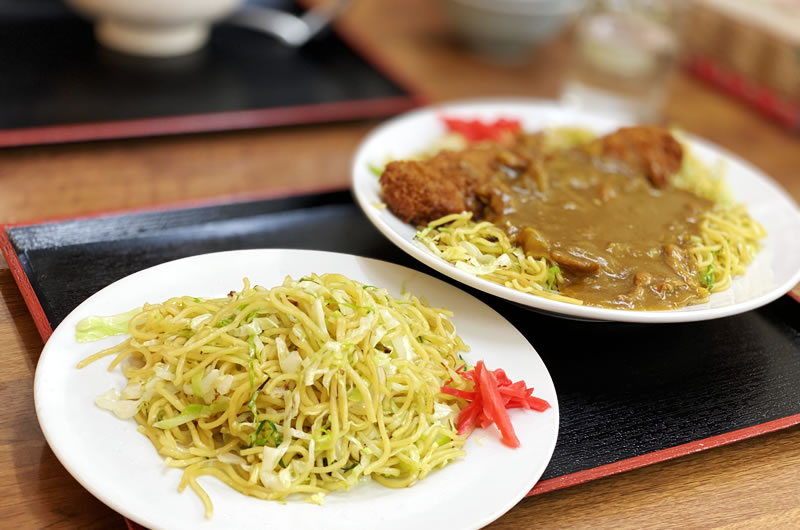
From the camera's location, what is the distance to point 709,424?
5.92 feet

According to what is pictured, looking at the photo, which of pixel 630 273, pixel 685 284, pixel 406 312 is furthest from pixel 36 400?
pixel 685 284

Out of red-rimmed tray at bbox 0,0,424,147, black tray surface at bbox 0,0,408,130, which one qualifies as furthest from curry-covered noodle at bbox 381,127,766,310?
black tray surface at bbox 0,0,408,130

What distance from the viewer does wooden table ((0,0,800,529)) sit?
1.52 metres

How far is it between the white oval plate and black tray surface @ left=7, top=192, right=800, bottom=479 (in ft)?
0.48

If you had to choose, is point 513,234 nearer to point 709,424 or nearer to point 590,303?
point 590,303

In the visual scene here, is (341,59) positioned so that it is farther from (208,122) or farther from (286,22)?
(208,122)

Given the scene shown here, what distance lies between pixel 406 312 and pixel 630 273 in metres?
0.66

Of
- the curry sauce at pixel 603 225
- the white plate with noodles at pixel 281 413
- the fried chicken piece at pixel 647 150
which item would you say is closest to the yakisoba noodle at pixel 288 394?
the white plate with noodles at pixel 281 413

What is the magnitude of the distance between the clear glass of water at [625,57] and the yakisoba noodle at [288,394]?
2575mm

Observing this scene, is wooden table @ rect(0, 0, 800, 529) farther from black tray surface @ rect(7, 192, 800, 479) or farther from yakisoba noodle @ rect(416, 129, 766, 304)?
yakisoba noodle @ rect(416, 129, 766, 304)

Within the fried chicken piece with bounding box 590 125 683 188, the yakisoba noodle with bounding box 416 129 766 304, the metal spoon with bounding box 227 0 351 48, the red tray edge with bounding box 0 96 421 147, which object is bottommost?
the red tray edge with bounding box 0 96 421 147

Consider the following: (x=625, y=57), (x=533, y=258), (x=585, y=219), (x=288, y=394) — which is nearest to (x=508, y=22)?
(x=625, y=57)

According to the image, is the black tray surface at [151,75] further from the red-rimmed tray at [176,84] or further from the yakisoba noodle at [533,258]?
the yakisoba noodle at [533,258]

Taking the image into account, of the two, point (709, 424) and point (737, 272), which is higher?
point (737, 272)
